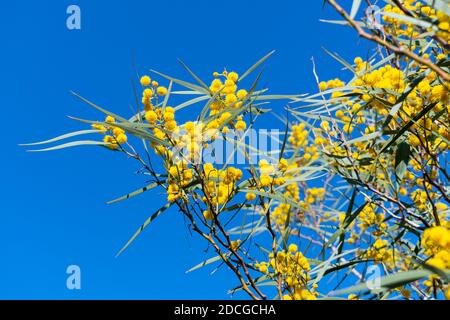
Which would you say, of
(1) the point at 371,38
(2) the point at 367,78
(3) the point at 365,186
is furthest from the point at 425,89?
(1) the point at 371,38

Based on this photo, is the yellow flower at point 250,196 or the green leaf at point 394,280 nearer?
the green leaf at point 394,280

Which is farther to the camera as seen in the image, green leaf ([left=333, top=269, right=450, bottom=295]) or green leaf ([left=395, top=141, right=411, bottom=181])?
green leaf ([left=395, top=141, right=411, bottom=181])

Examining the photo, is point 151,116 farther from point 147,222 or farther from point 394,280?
point 394,280

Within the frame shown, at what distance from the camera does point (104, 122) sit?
1072 millimetres

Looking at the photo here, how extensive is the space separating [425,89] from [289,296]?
54 cm

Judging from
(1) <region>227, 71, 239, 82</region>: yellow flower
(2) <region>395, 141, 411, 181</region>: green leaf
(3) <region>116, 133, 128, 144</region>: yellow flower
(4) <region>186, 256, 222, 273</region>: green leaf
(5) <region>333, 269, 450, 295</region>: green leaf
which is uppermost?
(1) <region>227, 71, 239, 82</region>: yellow flower

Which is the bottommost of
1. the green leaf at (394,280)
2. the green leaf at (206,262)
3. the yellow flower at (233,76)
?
the green leaf at (394,280)

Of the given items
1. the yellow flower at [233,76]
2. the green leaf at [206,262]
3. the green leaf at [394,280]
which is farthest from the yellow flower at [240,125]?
the green leaf at [394,280]

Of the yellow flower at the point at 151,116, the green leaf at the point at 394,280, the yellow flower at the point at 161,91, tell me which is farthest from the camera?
the yellow flower at the point at 161,91

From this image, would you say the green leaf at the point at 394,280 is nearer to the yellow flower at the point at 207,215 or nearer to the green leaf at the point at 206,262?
the yellow flower at the point at 207,215

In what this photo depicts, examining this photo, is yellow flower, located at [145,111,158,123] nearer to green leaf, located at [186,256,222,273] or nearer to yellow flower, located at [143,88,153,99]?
yellow flower, located at [143,88,153,99]

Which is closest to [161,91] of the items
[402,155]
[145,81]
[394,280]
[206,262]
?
[145,81]

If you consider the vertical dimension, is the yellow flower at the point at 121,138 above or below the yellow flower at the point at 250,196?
above

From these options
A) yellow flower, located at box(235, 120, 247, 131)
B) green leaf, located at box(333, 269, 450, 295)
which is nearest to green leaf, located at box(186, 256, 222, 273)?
yellow flower, located at box(235, 120, 247, 131)
